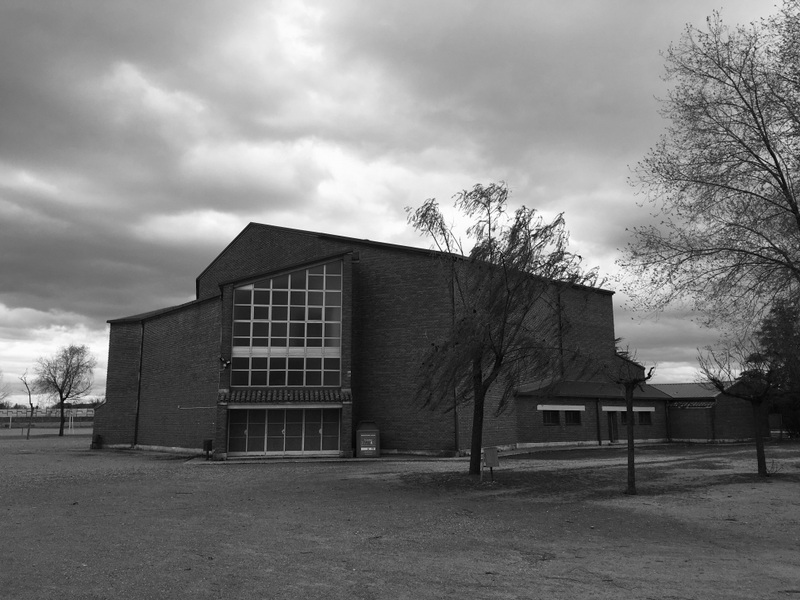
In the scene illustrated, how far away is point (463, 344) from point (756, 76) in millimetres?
9854

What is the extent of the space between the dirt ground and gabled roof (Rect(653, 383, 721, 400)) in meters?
28.8

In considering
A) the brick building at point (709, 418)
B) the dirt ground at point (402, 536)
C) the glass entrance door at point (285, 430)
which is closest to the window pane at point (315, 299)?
the glass entrance door at point (285, 430)

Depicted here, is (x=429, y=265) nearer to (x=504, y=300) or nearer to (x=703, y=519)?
(x=504, y=300)

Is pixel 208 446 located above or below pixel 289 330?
below

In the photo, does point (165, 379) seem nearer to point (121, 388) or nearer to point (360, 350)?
point (121, 388)

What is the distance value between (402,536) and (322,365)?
2207cm

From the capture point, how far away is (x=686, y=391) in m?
51.6

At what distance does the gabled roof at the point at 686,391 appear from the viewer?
48875mm

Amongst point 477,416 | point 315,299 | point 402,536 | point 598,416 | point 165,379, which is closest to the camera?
point 402,536

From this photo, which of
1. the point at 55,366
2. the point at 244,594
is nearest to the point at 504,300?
the point at 244,594

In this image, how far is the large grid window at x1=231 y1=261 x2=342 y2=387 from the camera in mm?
32875

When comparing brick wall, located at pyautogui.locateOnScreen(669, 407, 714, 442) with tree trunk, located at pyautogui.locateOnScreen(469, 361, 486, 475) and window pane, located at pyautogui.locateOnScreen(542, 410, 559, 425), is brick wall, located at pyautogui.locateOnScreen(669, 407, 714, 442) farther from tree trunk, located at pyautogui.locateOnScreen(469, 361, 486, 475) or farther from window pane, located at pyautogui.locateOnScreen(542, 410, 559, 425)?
tree trunk, located at pyautogui.locateOnScreen(469, 361, 486, 475)

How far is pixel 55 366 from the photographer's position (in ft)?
226

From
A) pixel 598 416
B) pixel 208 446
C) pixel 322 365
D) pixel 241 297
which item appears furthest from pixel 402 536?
pixel 598 416
